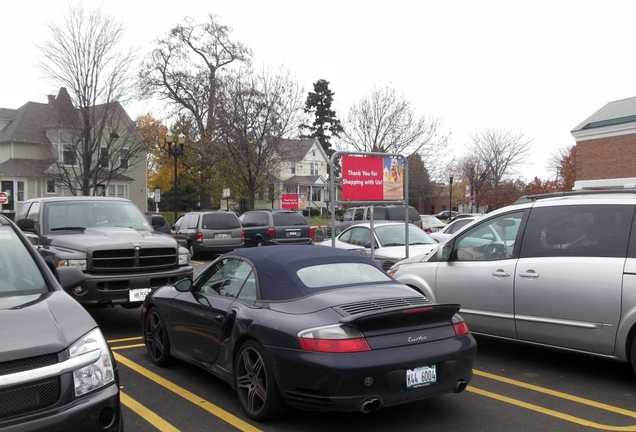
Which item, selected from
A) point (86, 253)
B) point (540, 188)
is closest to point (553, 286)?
point (86, 253)

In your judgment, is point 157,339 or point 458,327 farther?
point 157,339

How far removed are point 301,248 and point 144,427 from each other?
216cm

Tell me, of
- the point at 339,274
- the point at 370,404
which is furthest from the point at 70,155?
the point at 370,404

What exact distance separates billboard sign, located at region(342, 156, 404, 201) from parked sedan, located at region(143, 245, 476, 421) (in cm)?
464

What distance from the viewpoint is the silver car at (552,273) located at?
5586 millimetres

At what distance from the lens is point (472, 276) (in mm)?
6895

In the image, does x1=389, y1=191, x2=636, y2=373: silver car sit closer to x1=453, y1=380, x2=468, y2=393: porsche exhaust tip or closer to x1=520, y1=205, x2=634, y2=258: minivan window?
x1=520, y1=205, x2=634, y2=258: minivan window

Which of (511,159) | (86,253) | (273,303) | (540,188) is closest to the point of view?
(273,303)

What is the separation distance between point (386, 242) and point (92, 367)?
382 inches

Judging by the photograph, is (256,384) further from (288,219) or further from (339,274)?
(288,219)

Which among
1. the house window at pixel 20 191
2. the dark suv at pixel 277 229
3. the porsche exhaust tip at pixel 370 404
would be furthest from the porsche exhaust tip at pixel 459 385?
the house window at pixel 20 191

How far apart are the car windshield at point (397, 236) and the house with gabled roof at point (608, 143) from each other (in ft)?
87.0

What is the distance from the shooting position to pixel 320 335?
4.25m

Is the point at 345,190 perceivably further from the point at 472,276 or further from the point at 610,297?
the point at 610,297
